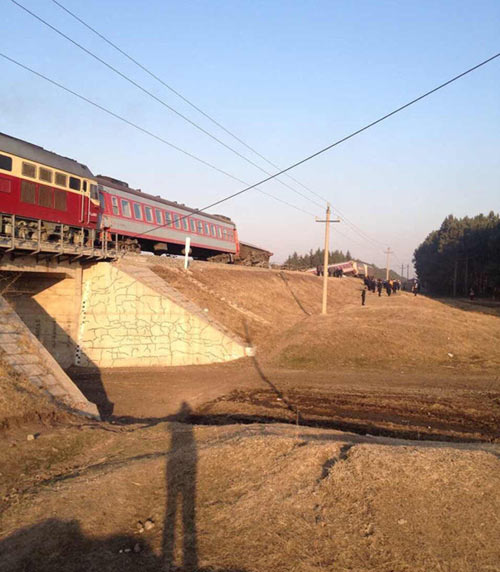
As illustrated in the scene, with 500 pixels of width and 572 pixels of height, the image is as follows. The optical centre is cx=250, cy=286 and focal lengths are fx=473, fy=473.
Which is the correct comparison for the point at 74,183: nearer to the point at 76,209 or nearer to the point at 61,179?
the point at 61,179

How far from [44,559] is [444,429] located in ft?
32.8

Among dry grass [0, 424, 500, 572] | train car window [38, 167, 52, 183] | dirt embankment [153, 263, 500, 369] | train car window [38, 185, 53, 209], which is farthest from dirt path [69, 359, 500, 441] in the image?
train car window [38, 167, 52, 183]

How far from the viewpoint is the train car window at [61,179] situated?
2139 cm

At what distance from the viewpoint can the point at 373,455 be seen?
612 cm

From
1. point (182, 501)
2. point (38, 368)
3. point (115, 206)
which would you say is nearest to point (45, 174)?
point (115, 206)

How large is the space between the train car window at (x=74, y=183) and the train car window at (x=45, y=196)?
1.43 metres

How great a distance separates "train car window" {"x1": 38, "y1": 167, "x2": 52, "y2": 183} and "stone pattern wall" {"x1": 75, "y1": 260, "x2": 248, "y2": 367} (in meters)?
4.56

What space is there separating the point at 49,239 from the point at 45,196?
204 cm

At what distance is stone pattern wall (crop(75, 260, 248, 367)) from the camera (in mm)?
21859

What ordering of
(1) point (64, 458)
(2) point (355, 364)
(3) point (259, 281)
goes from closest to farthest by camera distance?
1. (1) point (64, 458)
2. (2) point (355, 364)
3. (3) point (259, 281)

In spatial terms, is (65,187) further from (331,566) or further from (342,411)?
(331,566)

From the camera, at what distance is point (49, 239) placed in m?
21.7

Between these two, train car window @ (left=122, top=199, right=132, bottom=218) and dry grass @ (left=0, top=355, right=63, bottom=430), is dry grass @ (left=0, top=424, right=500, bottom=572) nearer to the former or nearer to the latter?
dry grass @ (left=0, top=355, right=63, bottom=430)

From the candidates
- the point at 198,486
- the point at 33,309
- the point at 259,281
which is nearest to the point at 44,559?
the point at 198,486
